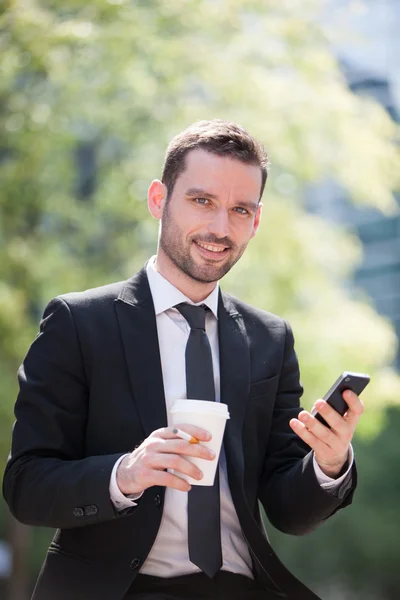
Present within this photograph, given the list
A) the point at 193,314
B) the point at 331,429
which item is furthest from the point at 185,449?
the point at 193,314

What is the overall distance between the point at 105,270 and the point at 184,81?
73.0 inches

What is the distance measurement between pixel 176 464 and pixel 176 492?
592 mm

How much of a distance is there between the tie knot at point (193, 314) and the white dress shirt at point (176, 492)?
0.02 metres

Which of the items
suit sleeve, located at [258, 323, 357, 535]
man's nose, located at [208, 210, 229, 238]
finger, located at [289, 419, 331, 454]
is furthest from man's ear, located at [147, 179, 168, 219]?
finger, located at [289, 419, 331, 454]

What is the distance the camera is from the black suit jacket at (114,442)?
2496mm

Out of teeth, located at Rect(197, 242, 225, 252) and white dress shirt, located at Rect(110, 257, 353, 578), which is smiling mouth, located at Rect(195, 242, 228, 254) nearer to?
teeth, located at Rect(197, 242, 225, 252)

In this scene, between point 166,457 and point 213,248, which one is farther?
point 213,248

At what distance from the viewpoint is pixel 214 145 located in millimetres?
2838

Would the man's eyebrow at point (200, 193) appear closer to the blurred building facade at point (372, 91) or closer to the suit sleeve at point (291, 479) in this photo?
the suit sleeve at point (291, 479)

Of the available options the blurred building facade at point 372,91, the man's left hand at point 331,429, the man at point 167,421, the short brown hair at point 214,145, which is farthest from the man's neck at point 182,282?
the blurred building facade at point 372,91

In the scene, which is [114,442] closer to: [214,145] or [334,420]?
[334,420]

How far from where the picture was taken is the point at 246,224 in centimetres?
290

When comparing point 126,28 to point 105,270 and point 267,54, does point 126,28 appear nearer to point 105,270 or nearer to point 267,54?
point 267,54

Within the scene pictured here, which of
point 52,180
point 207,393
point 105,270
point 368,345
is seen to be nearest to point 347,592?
point 368,345
